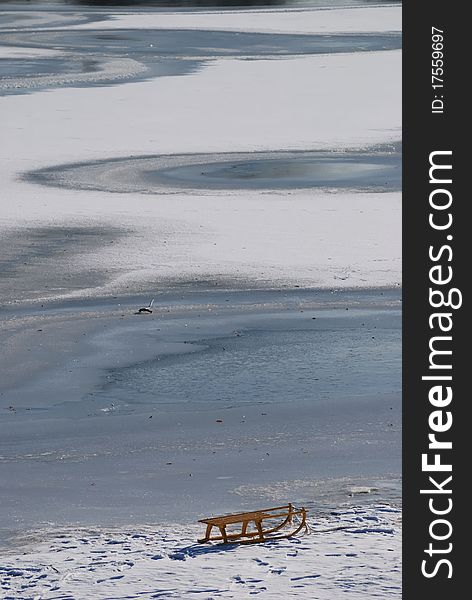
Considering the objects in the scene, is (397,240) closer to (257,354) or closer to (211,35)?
(257,354)

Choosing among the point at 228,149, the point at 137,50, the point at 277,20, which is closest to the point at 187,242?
the point at 228,149

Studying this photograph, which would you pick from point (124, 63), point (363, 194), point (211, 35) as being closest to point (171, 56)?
point (124, 63)

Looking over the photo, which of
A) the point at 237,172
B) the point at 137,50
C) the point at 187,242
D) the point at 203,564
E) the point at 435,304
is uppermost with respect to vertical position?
the point at 137,50

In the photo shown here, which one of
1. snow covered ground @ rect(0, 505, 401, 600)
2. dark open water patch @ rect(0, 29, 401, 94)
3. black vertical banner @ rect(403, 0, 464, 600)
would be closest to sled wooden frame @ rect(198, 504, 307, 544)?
snow covered ground @ rect(0, 505, 401, 600)

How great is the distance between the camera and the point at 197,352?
992 cm

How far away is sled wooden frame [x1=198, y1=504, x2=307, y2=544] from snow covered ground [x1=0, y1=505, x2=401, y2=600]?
6cm

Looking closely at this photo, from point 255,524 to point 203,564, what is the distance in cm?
62

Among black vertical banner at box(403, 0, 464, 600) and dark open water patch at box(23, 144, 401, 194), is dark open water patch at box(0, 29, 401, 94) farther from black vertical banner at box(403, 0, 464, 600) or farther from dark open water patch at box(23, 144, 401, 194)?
black vertical banner at box(403, 0, 464, 600)

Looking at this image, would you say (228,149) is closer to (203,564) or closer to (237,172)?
(237,172)

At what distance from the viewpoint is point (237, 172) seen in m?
17.9

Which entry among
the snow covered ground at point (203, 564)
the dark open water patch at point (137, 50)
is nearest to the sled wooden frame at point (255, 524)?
the snow covered ground at point (203, 564)

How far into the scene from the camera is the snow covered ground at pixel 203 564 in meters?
5.46

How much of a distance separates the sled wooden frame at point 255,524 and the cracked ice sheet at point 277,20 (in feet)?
119

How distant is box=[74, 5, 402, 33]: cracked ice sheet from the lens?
141 feet
